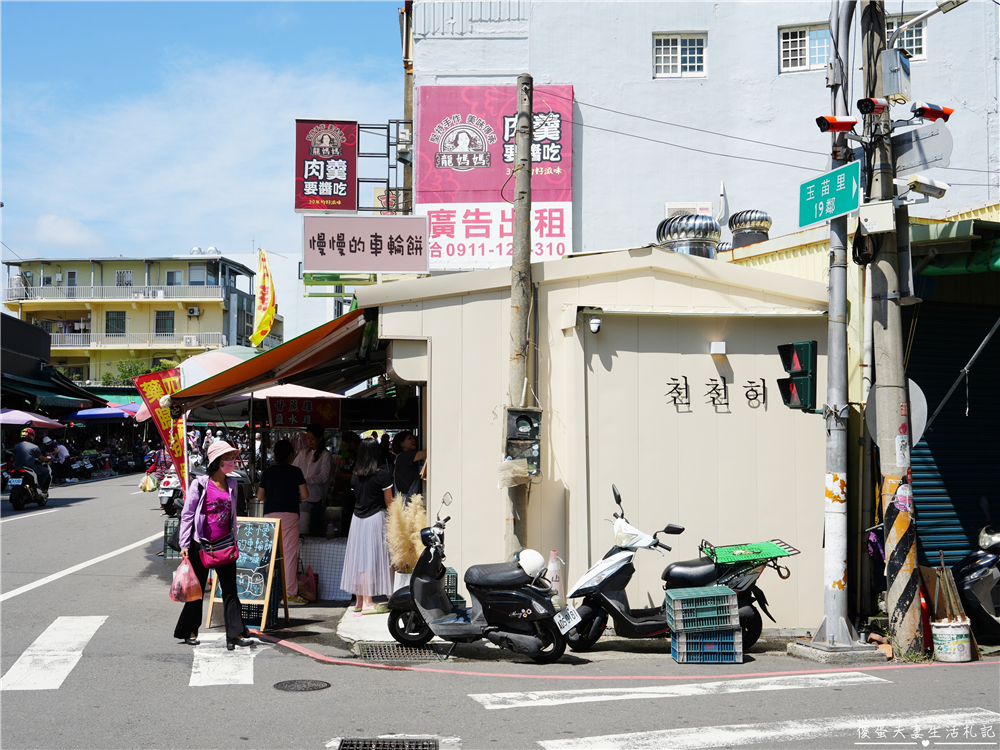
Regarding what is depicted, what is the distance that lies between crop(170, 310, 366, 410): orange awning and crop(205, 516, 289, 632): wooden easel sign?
200cm

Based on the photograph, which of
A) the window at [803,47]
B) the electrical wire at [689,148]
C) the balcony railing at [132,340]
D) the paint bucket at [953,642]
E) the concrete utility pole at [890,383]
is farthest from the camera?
the balcony railing at [132,340]

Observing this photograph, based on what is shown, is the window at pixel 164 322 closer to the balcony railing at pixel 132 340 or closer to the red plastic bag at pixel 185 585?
the balcony railing at pixel 132 340

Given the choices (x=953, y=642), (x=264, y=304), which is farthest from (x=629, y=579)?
(x=264, y=304)

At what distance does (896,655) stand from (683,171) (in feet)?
55.3

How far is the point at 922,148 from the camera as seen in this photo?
8.25 metres

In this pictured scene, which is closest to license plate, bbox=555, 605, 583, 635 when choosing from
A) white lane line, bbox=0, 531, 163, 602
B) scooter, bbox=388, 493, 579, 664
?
scooter, bbox=388, 493, 579, 664

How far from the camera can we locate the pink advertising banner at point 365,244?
12.5m

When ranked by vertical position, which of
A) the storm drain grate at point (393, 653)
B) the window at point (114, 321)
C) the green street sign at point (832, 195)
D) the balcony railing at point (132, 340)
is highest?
the window at point (114, 321)

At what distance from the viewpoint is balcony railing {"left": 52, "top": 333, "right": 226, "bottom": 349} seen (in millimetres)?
58438

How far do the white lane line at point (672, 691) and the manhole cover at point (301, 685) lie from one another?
1272 mm

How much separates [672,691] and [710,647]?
4.11 ft

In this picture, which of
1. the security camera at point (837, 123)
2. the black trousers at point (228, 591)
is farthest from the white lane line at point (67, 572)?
the security camera at point (837, 123)

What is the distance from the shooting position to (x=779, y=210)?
22953 millimetres

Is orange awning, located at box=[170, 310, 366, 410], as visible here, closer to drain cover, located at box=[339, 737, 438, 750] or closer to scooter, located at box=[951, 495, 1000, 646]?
drain cover, located at box=[339, 737, 438, 750]
